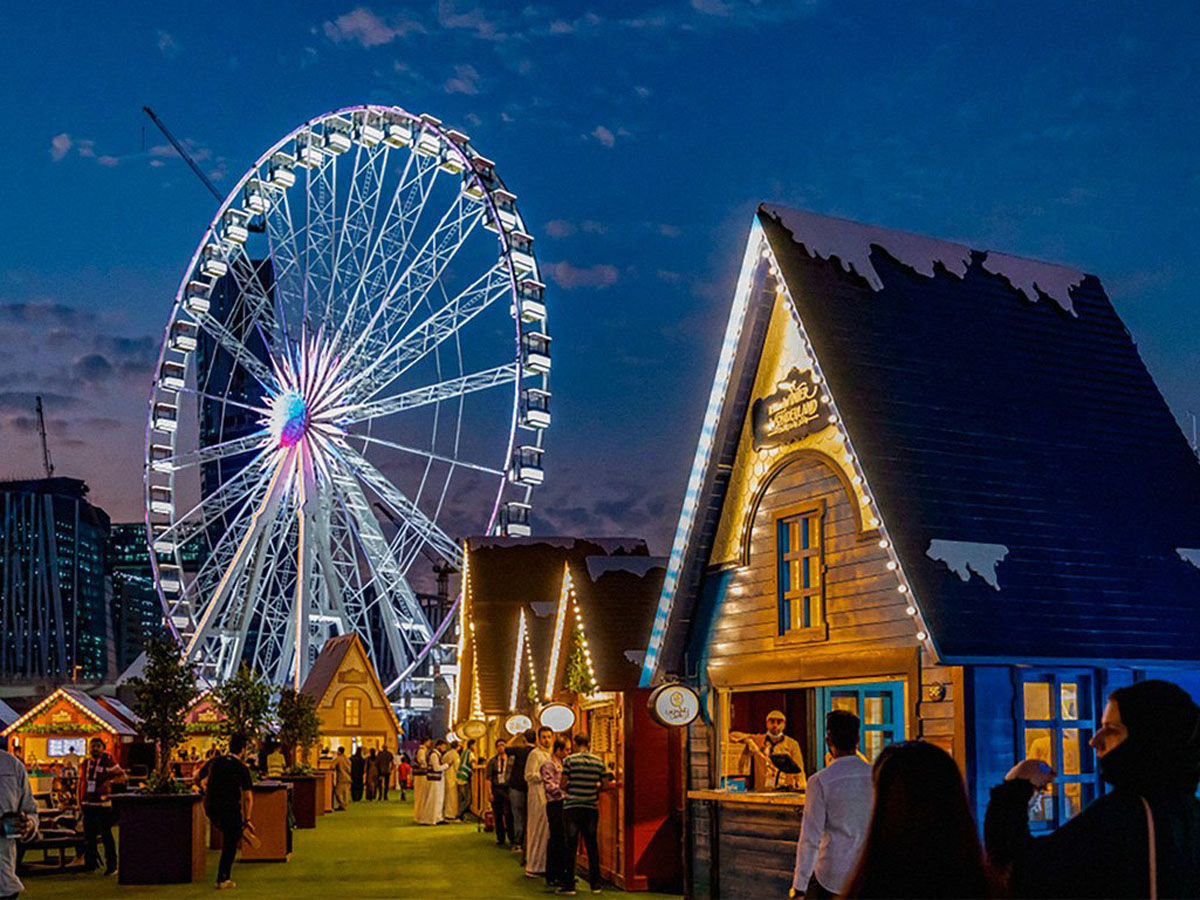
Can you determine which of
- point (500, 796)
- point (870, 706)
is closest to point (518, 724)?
point (500, 796)

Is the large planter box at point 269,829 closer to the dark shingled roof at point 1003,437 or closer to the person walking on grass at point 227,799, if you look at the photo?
the person walking on grass at point 227,799

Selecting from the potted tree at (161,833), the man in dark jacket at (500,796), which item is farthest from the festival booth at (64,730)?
the potted tree at (161,833)

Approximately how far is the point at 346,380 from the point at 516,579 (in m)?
6.30

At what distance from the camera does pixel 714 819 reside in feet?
43.3

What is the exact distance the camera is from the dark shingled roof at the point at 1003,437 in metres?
10.5

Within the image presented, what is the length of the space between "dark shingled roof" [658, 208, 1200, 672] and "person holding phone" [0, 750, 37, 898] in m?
5.95

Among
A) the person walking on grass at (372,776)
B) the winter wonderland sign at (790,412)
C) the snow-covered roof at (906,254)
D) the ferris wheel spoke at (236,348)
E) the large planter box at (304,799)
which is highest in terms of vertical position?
the ferris wheel spoke at (236,348)

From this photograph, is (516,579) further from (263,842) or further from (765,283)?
(765,283)

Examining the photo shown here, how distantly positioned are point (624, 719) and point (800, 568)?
417cm

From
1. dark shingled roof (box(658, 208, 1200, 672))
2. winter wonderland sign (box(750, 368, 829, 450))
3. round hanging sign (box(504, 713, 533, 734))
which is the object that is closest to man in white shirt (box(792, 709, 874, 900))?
dark shingled roof (box(658, 208, 1200, 672))

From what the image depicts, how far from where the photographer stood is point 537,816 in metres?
18.0

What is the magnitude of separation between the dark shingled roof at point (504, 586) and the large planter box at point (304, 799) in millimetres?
3647

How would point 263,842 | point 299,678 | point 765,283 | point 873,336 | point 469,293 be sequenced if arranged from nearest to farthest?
1. point 873,336
2. point 765,283
3. point 263,842
4. point 469,293
5. point 299,678

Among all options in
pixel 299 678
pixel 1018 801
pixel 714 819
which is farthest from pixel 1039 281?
pixel 299 678
